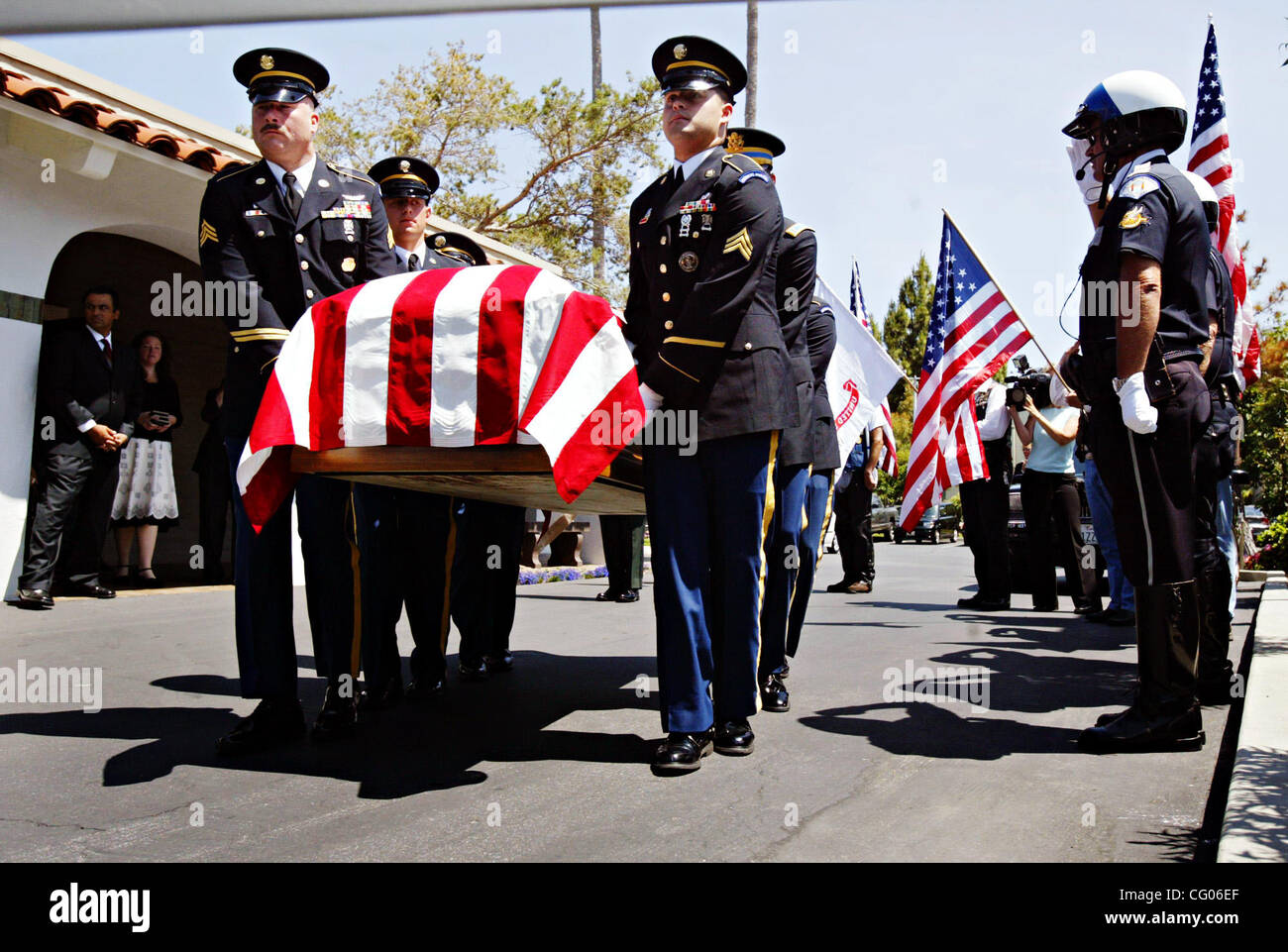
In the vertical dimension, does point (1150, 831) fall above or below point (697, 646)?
below

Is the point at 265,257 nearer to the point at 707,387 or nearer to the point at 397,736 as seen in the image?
the point at 707,387

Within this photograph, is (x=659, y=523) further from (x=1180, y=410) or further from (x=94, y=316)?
(x=94, y=316)

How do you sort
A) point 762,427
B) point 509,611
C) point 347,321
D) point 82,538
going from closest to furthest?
point 347,321 → point 762,427 → point 509,611 → point 82,538

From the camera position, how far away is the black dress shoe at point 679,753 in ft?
11.3

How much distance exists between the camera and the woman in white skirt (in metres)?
9.90

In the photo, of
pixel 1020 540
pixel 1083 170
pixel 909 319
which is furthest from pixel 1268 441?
pixel 909 319

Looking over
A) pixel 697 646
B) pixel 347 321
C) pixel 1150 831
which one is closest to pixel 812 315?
pixel 697 646

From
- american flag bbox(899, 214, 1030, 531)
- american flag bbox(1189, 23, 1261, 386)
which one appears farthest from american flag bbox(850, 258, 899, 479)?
american flag bbox(1189, 23, 1261, 386)

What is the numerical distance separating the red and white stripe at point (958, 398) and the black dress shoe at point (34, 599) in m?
6.34

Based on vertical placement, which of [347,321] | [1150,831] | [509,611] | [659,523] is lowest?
[1150,831]

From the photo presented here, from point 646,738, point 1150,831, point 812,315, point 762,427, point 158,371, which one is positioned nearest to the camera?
point 1150,831

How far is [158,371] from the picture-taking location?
33.5 feet

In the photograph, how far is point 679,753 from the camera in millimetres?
3479
